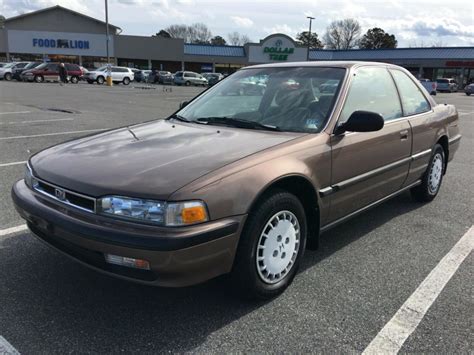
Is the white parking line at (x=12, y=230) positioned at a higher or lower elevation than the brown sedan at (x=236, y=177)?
lower

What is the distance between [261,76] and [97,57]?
205 ft

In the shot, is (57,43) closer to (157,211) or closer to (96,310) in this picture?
(96,310)

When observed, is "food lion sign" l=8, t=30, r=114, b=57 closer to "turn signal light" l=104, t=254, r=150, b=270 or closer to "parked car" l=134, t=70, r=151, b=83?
"parked car" l=134, t=70, r=151, b=83

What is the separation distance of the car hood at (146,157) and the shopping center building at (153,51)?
5859 cm

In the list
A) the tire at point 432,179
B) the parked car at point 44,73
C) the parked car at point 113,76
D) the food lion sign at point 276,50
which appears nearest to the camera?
the tire at point 432,179

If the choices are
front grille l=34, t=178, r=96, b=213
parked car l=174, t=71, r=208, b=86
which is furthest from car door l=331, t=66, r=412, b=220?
parked car l=174, t=71, r=208, b=86

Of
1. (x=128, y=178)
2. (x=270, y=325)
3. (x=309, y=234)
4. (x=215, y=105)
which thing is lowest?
(x=270, y=325)

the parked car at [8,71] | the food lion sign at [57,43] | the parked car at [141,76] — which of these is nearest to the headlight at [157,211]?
the parked car at [8,71]

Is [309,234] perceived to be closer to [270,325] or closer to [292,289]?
[292,289]

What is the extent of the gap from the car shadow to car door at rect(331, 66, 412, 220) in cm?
69

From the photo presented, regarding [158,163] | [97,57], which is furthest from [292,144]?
[97,57]

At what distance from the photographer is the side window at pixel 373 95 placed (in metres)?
3.76

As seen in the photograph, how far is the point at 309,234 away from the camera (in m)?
3.37

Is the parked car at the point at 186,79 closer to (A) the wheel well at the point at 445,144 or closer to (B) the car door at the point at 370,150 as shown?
(A) the wheel well at the point at 445,144
